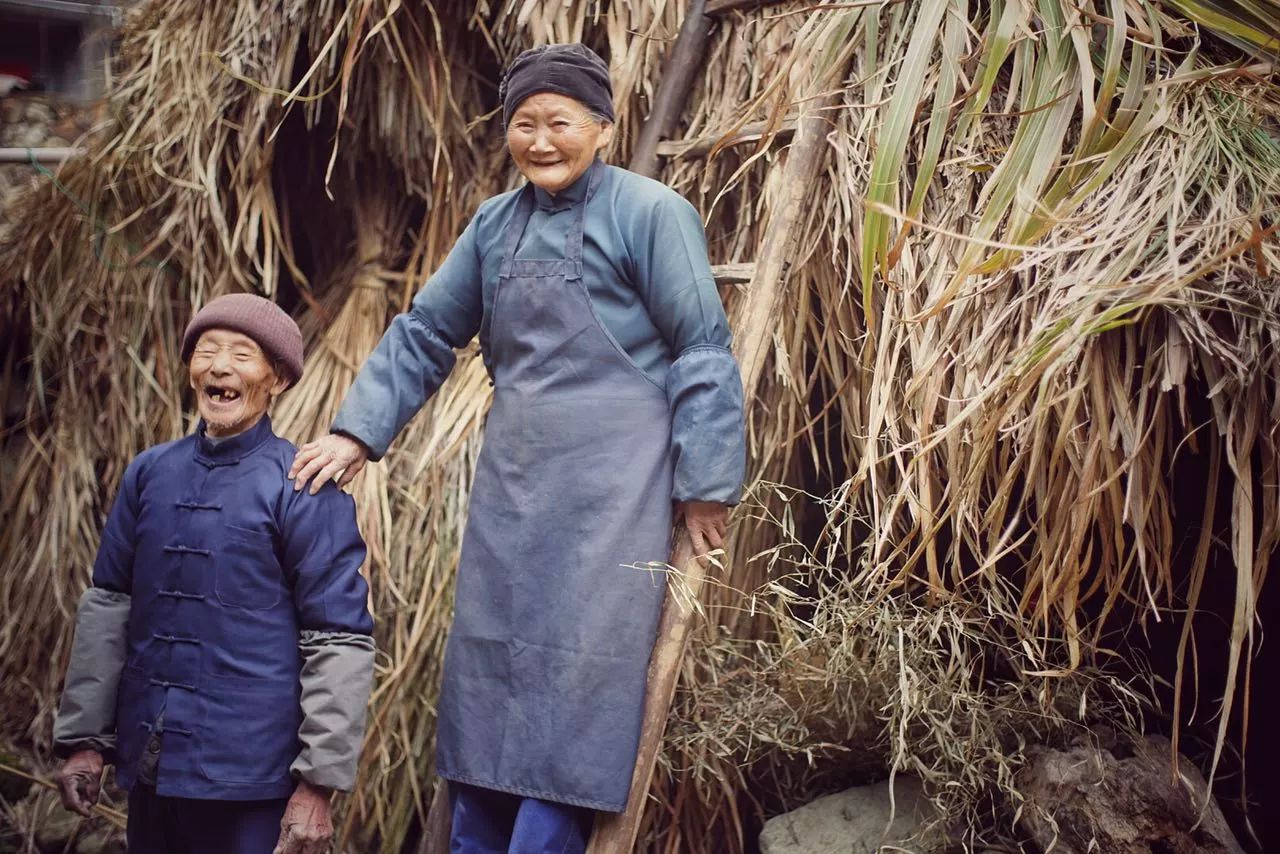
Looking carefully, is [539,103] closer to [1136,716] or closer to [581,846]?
[581,846]

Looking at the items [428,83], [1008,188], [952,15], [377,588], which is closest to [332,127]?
[428,83]

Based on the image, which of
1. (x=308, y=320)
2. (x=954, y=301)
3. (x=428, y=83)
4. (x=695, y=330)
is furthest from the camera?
(x=308, y=320)

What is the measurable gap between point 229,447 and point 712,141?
1.18 metres

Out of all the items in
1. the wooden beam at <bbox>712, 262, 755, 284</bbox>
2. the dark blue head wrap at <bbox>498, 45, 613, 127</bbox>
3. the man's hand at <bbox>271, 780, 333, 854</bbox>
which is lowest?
the man's hand at <bbox>271, 780, 333, 854</bbox>

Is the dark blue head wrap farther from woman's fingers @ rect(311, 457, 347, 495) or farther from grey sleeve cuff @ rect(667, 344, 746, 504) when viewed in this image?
woman's fingers @ rect(311, 457, 347, 495)

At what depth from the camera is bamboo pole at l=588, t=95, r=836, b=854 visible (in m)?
1.90

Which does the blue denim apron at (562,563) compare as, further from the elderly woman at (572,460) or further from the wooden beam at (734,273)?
the wooden beam at (734,273)

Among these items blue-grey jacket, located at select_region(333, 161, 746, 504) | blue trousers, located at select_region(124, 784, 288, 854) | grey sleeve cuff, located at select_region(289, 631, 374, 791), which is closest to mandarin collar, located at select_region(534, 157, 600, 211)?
blue-grey jacket, located at select_region(333, 161, 746, 504)

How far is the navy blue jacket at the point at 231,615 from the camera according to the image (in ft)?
5.92

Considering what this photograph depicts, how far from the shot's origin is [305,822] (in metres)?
1.79

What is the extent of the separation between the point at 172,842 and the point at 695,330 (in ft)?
4.02

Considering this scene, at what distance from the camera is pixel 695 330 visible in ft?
6.17

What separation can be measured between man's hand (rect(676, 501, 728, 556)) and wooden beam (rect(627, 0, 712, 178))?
0.94 meters

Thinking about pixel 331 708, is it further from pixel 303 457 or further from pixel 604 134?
pixel 604 134
